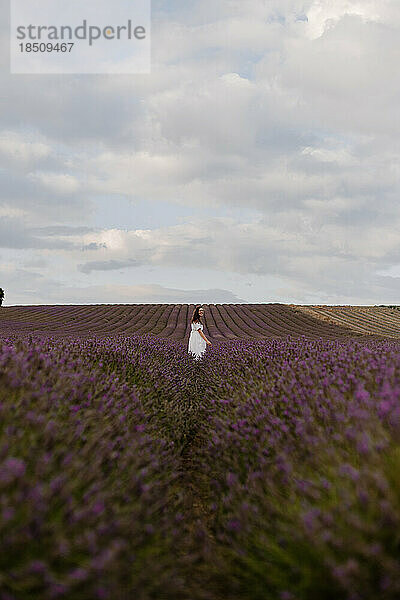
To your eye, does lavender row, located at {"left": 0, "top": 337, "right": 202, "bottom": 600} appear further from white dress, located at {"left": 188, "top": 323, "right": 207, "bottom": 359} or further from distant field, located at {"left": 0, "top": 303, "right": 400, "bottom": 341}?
distant field, located at {"left": 0, "top": 303, "right": 400, "bottom": 341}

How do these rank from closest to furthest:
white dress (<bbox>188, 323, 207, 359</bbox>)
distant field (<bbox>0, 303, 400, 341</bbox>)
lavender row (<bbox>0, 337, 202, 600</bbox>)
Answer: lavender row (<bbox>0, 337, 202, 600</bbox>), white dress (<bbox>188, 323, 207, 359</bbox>), distant field (<bbox>0, 303, 400, 341</bbox>)

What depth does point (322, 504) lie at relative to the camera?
→ 2312 mm

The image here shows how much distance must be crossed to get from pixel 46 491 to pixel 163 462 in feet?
6.00

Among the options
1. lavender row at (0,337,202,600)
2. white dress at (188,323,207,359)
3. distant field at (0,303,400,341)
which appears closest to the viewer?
lavender row at (0,337,202,600)

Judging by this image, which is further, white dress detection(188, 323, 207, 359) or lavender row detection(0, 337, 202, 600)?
white dress detection(188, 323, 207, 359)

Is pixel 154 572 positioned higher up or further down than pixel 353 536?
further down

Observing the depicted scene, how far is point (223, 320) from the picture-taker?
86.0 ft

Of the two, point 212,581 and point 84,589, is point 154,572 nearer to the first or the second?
point 84,589

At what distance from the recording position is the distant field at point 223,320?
20.9m

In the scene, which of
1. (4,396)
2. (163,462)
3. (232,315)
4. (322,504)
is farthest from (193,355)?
(232,315)

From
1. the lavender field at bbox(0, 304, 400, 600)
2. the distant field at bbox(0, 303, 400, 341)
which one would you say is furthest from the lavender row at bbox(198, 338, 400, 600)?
the distant field at bbox(0, 303, 400, 341)

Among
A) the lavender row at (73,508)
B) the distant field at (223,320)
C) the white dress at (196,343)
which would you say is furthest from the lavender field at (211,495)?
the distant field at (223,320)

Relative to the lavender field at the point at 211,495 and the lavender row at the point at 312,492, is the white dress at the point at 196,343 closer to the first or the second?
the lavender field at the point at 211,495

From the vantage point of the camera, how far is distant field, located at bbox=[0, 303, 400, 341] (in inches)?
822
